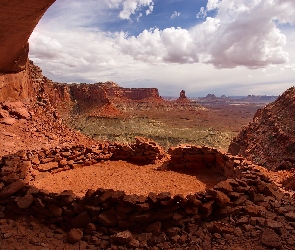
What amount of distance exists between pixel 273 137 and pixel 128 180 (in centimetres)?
1132

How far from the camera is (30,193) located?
6562 millimetres

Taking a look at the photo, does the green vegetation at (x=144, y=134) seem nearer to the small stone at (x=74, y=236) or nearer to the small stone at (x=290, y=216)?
the small stone at (x=74, y=236)

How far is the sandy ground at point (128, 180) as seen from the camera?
8.95m

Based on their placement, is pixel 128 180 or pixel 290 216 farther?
pixel 128 180

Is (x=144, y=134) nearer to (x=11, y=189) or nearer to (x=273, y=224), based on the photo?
(x=11, y=189)

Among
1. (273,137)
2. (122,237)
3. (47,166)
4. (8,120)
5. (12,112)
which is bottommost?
(122,237)

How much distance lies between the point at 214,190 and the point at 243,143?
14936 millimetres

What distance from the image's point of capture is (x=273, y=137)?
1641cm

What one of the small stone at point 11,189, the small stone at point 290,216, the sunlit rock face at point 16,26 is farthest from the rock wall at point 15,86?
the small stone at point 290,216

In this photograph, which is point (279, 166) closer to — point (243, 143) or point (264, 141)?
point (264, 141)

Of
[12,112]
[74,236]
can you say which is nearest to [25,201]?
[74,236]

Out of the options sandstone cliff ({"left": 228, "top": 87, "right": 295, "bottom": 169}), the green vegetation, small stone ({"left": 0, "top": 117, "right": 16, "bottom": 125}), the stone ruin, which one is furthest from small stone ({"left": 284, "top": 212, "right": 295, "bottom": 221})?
the green vegetation

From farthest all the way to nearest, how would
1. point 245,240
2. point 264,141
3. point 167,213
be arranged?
point 264,141 → point 167,213 → point 245,240

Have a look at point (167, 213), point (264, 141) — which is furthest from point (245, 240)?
point (264, 141)
